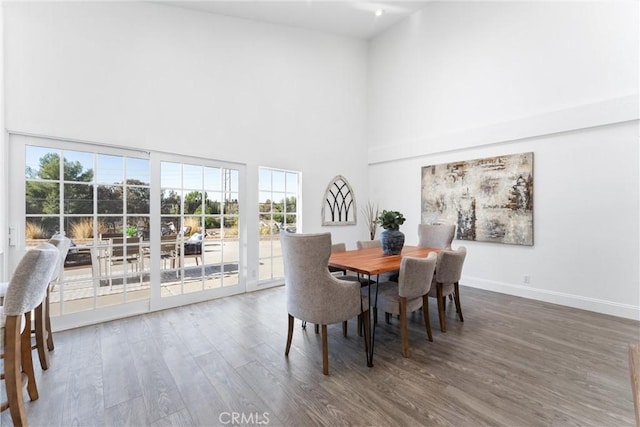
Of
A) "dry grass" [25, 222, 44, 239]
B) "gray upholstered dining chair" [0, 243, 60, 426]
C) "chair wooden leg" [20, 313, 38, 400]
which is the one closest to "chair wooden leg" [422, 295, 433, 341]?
"gray upholstered dining chair" [0, 243, 60, 426]

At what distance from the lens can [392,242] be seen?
9.77ft

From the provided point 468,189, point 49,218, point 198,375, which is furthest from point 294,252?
point 468,189

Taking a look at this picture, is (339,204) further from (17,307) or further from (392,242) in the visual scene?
(17,307)

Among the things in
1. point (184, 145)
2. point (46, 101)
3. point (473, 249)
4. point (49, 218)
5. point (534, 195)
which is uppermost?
point (46, 101)

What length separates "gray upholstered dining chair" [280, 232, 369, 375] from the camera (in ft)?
6.89

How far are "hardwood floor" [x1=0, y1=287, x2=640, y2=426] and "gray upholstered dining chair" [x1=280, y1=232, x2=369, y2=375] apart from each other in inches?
14.6

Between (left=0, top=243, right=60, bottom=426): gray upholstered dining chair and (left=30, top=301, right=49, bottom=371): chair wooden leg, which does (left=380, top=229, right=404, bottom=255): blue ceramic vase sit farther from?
Result: (left=30, top=301, right=49, bottom=371): chair wooden leg

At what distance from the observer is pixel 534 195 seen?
3.88 metres

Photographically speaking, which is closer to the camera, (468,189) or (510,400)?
(510,400)

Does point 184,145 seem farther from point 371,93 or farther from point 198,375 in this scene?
point 371,93

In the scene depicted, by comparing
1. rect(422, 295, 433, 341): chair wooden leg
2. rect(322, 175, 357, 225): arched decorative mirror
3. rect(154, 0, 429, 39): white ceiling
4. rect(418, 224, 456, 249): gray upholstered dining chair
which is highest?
rect(154, 0, 429, 39): white ceiling

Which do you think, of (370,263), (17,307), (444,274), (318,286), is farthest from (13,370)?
(444,274)

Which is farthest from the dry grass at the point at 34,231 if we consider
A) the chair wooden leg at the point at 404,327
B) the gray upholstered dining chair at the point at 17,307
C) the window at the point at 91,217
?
the chair wooden leg at the point at 404,327

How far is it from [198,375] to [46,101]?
121 inches
